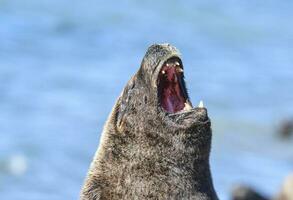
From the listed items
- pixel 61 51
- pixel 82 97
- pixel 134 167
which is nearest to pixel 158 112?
pixel 134 167

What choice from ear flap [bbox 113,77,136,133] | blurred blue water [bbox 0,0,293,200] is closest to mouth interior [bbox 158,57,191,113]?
ear flap [bbox 113,77,136,133]

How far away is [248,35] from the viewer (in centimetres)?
2822

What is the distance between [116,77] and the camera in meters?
20.4

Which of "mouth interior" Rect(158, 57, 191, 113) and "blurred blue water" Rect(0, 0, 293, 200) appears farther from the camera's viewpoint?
"blurred blue water" Rect(0, 0, 293, 200)

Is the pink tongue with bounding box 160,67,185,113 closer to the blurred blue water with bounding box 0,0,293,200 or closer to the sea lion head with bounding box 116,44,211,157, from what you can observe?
the sea lion head with bounding box 116,44,211,157

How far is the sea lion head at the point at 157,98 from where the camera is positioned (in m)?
5.86

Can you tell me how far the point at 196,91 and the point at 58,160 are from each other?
495 centimetres

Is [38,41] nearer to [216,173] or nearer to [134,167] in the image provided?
[216,173]

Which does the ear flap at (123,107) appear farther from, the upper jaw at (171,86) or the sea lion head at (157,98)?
the upper jaw at (171,86)

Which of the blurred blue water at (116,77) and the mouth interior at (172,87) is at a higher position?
the blurred blue water at (116,77)

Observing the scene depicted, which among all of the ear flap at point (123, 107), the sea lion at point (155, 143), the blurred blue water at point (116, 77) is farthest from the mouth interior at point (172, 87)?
the blurred blue water at point (116, 77)

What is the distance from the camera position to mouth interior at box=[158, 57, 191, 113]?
596 cm

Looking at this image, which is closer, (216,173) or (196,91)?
(216,173)

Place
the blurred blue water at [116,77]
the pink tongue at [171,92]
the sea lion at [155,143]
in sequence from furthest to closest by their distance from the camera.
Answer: the blurred blue water at [116,77], the pink tongue at [171,92], the sea lion at [155,143]
